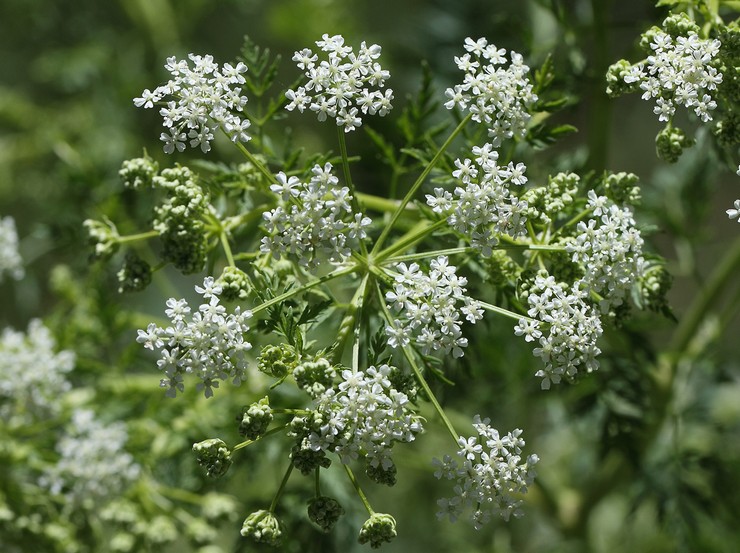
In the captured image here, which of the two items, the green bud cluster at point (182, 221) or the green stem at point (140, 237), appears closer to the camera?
the green bud cluster at point (182, 221)

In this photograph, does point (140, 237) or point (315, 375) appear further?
point (140, 237)


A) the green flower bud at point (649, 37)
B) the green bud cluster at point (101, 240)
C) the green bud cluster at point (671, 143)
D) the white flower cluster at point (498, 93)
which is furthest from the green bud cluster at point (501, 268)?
the green bud cluster at point (101, 240)

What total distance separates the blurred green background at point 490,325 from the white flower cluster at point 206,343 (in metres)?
0.54

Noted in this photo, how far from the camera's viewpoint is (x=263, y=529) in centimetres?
126

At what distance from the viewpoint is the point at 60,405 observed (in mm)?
1965

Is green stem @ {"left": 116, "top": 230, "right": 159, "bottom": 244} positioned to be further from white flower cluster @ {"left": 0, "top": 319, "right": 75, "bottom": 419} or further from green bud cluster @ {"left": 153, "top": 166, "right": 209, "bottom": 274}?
white flower cluster @ {"left": 0, "top": 319, "right": 75, "bottom": 419}

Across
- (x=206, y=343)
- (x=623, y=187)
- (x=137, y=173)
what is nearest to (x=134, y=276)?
(x=137, y=173)

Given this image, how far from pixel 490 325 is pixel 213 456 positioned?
0.81 meters

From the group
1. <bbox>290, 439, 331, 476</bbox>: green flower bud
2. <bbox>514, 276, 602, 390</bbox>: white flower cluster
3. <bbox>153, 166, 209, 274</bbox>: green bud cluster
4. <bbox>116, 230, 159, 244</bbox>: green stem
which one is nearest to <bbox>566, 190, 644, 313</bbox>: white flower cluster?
<bbox>514, 276, 602, 390</bbox>: white flower cluster

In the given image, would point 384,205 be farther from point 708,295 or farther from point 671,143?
point 708,295

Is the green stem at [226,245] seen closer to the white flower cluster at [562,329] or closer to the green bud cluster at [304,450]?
the green bud cluster at [304,450]

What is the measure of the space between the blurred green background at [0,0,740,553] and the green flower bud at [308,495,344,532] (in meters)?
0.45

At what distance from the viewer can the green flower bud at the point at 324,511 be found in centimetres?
125

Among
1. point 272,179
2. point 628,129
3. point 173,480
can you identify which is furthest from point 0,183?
point 628,129
